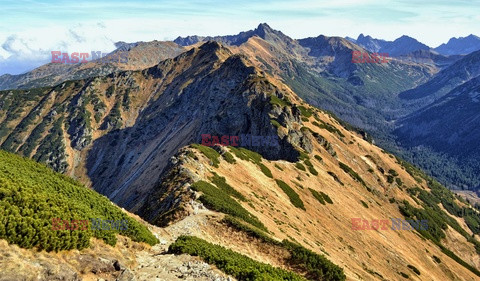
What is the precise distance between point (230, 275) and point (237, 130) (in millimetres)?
112766

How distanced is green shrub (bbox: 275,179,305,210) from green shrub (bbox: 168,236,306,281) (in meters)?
47.3

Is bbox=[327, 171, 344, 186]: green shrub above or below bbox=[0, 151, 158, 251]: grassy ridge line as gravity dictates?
below

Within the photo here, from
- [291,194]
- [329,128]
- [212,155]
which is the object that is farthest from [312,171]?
[329,128]

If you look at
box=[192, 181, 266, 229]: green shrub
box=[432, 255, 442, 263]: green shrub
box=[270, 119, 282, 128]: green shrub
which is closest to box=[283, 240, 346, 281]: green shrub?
box=[192, 181, 266, 229]: green shrub

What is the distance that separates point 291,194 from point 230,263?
5369 centimetres

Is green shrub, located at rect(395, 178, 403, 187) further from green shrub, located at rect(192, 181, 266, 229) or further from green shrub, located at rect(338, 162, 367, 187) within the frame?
green shrub, located at rect(192, 181, 266, 229)

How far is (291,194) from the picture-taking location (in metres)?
76.6

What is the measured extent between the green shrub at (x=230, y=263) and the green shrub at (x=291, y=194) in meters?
47.3

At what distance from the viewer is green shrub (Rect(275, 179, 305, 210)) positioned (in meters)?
73.3

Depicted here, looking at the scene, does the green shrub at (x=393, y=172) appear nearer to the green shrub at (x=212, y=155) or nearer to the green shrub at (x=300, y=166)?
the green shrub at (x=300, y=166)

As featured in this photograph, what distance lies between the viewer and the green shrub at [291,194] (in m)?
73.3

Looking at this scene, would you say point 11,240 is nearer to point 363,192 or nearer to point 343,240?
point 343,240

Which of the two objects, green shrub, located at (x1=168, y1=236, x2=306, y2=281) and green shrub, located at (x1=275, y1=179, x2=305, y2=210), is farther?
green shrub, located at (x1=275, y1=179, x2=305, y2=210)

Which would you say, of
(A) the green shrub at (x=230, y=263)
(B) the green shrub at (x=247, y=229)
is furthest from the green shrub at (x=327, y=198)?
(A) the green shrub at (x=230, y=263)
